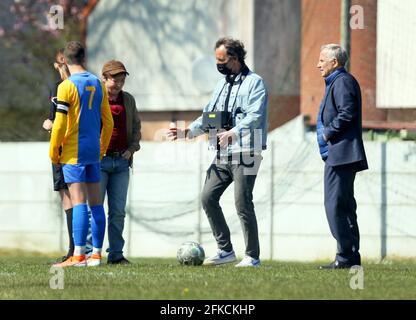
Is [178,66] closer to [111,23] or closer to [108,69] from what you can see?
[111,23]

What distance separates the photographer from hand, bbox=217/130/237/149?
11562 millimetres

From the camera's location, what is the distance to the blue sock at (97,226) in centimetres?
1180

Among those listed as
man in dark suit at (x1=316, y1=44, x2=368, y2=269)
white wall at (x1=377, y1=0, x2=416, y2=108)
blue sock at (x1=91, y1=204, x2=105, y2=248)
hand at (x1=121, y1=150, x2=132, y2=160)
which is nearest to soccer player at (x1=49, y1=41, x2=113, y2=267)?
blue sock at (x1=91, y1=204, x2=105, y2=248)

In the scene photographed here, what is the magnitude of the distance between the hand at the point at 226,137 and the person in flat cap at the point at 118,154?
4.64 ft

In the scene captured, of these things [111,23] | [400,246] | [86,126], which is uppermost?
[111,23]

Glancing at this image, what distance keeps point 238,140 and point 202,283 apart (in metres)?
2.28

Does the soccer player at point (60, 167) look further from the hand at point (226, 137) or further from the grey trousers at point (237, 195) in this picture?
the hand at point (226, 137)

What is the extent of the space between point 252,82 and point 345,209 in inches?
58.3

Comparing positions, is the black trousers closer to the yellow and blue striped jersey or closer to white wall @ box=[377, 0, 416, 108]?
the yellow and blue striped jersey

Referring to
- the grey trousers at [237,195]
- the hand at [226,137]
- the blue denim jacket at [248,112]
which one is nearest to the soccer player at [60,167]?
the grey trousers at [237,195]

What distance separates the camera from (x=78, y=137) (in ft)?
37.5

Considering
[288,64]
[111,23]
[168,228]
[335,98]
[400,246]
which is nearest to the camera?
[335,98]
